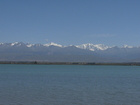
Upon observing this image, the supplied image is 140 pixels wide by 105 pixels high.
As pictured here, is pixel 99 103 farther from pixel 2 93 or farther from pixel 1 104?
pixel 2 93

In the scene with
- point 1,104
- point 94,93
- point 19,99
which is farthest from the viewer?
point 94,93

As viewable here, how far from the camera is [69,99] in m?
21.4

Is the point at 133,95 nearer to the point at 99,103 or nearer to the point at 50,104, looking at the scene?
the point at 99,103

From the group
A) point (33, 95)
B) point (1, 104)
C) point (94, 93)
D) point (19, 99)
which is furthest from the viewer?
point (94, 93)

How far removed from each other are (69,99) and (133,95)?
5.43 metres

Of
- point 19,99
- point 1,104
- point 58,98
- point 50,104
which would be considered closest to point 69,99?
point 58,98

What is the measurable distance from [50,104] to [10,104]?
254 cm

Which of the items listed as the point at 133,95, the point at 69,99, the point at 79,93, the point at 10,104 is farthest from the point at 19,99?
the point at 133,95

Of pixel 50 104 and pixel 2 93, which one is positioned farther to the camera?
pixel 2 93

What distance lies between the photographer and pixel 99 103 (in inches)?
798

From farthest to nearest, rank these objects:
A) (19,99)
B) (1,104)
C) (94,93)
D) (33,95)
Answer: (94,93) → (33,95) → (19,99) → (1,104)

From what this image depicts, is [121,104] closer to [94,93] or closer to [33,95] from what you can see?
[94,93]

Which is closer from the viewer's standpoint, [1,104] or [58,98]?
[1,104]

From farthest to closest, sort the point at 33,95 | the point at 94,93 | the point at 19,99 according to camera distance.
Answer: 1. the point at 94,93
2. the point at 33,95
3. the point at 19,99
